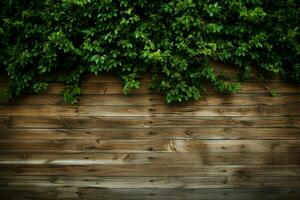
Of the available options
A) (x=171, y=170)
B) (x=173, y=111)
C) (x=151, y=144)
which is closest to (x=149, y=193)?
(x=171, y=170)

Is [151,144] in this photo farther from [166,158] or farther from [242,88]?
[242,88]

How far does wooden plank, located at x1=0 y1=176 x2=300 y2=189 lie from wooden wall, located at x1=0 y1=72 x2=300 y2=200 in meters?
0.01

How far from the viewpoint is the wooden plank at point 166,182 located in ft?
12.7

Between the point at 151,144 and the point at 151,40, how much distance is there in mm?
1168

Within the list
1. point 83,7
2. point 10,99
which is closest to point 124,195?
point 10,99

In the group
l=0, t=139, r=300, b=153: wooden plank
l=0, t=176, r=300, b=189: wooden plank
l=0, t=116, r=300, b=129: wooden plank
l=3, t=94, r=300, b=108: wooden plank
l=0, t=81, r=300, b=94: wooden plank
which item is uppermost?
l=0, t=81, r=300, b=94: wooden plank

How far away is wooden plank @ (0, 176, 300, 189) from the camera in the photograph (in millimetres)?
3875

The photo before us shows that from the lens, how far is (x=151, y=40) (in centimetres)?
359

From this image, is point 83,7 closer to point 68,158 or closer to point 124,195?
point 68,158

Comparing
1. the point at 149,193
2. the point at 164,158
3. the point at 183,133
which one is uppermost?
the point at 183,133

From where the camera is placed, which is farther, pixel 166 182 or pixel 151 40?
pixel 166 182

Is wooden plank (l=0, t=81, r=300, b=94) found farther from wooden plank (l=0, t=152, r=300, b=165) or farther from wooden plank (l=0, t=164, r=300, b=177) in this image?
wooden plank (l=0, t=164, r=300, b=177)

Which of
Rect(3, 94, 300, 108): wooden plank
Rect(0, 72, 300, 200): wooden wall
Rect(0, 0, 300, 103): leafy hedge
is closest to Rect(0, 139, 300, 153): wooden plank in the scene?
Rect(0, 72, 300, 200): wooden wall

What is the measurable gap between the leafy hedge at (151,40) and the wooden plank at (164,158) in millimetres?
683
